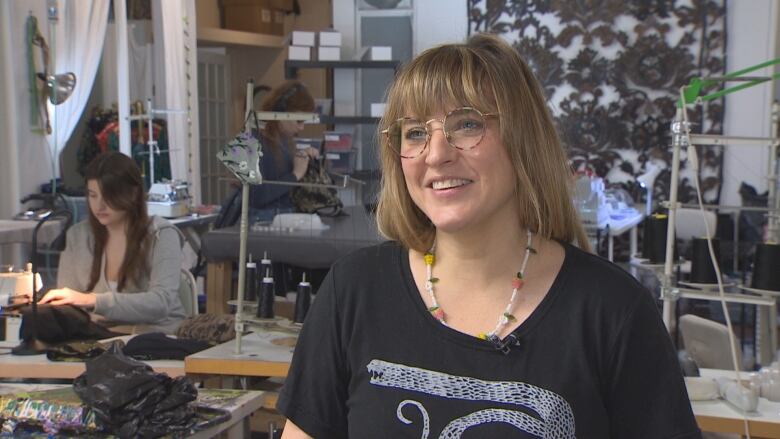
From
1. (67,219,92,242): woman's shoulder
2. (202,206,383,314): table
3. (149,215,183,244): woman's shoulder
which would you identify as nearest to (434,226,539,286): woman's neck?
(149,215,183,244): woman's shoulder

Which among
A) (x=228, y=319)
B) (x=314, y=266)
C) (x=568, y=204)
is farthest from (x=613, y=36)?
(x=568, y=204)

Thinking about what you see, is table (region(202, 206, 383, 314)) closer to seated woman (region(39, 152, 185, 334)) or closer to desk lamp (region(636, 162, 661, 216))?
seated woman (region(39, 152, 185, 334))

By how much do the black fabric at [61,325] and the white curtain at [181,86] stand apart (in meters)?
4.48

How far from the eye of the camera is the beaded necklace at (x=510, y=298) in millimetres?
1393

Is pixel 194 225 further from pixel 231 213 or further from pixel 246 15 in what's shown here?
pixel 246 15

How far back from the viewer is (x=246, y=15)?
9891mm

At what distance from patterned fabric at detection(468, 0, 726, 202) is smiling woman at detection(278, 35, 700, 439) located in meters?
5.89

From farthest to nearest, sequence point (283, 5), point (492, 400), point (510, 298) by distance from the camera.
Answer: point (283, 5) < point (510, 298) < point (492, 400)

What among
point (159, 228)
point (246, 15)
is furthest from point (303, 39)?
point (159, 228)

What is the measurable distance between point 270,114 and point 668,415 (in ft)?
5.91

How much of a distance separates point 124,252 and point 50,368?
0.80 meters

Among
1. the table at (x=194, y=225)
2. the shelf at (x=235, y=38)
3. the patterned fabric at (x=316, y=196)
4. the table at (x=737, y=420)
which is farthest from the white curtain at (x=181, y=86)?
the table at (x=737, y=420)

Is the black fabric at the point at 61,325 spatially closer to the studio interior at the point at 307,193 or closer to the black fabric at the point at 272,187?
the studio interior at the point at 307,193

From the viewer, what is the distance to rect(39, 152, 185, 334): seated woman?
345 centimetres
